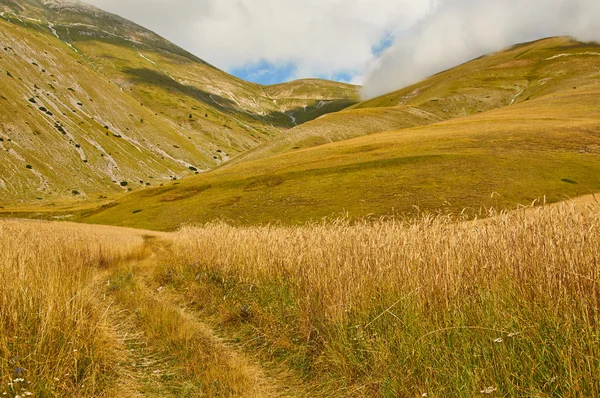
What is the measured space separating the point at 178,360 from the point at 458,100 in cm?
17504

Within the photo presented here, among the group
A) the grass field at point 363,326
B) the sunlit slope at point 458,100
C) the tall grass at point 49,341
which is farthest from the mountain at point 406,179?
the sunlit slope at point 458,100

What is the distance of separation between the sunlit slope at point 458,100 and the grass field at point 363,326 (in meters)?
99.0

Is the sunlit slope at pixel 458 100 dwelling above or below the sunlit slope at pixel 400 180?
above

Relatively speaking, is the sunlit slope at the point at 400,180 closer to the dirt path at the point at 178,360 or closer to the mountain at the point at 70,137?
the dirt path at the point at 178,360

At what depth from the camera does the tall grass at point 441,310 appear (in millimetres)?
4344

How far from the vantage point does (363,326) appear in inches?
265

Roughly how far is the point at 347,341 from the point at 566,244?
153 inches

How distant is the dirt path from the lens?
6.18 m

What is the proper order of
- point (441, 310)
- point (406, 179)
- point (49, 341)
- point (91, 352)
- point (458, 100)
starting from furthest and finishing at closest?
point (458, 100) < point (406, 179) < point (441, 310) < point (91, 352) < point (49, 341)

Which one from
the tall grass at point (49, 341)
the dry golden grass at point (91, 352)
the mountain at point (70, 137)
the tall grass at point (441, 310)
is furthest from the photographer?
the mountain at point (70, 137)

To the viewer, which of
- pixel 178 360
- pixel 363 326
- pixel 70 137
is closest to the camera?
pixel 363 326

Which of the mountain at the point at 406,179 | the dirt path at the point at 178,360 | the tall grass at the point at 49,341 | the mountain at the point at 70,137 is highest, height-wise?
the mountain at the point at 70,137

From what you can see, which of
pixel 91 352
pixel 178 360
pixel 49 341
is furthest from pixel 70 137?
pixel 49 341

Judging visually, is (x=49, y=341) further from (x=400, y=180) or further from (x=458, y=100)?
(x=458, y=100)
